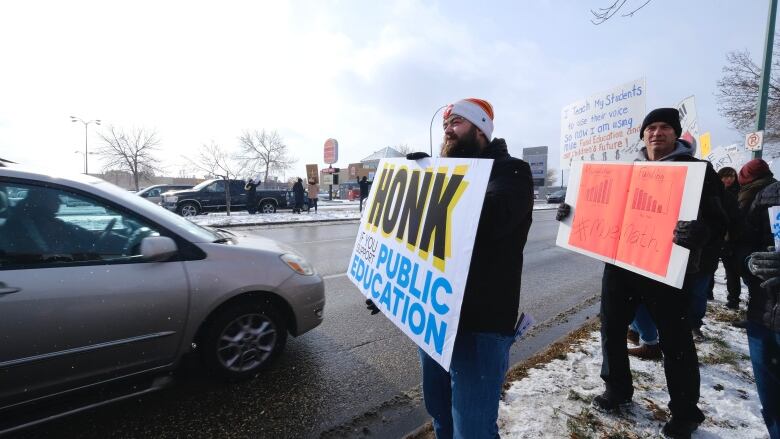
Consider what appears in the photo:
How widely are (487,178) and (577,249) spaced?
186cm

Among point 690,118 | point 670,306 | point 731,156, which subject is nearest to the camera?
point 670,306

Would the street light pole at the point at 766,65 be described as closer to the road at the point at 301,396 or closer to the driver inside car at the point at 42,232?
the road at the point at 301,396

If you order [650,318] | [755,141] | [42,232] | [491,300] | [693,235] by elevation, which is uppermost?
[755,141]

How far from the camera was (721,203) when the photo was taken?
207 centimetres

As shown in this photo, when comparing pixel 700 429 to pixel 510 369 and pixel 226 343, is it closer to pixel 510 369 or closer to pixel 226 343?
pixel 510 369

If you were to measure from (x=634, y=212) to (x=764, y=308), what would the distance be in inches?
32.4

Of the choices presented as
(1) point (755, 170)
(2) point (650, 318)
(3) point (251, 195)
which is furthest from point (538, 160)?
(2) point (650, 318)

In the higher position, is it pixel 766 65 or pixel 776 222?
pixel 766 65

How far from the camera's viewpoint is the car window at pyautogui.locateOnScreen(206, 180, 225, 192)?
1694cm

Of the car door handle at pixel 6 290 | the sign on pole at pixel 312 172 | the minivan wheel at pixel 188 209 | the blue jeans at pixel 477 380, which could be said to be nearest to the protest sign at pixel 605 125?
the blue jeans at pixel 477 380

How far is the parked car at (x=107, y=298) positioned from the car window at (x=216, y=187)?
15.6m

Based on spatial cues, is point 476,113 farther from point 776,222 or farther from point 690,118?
point 690,118

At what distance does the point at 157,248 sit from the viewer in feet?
7.75

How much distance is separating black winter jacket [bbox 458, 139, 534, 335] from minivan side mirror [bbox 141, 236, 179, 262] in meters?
1.99
